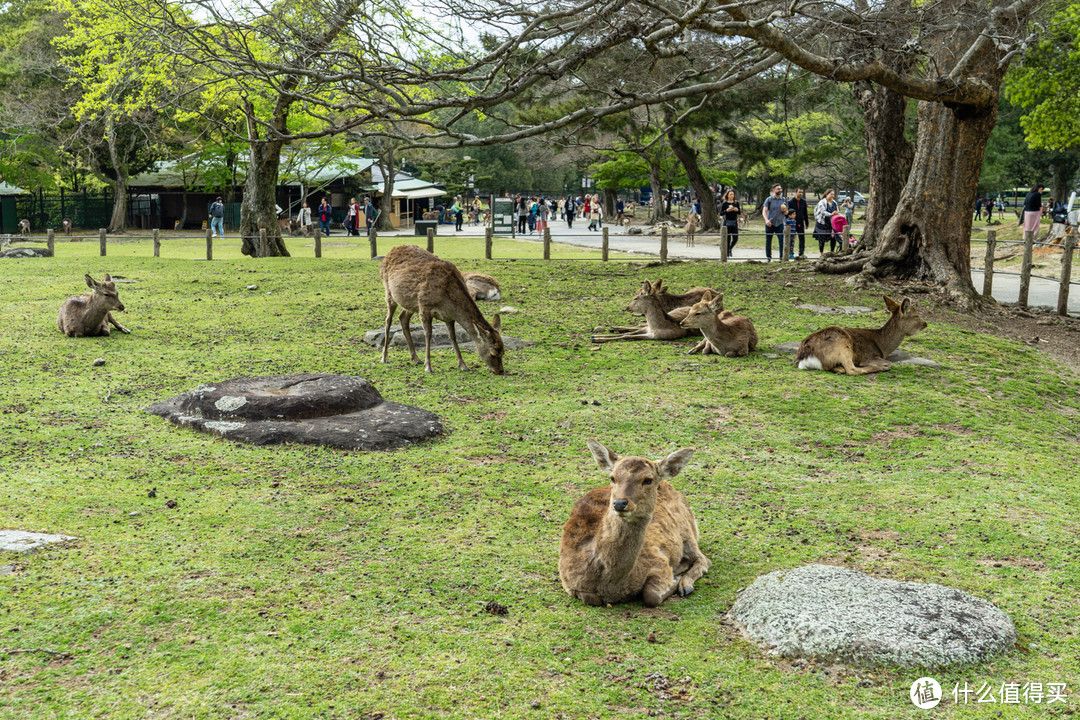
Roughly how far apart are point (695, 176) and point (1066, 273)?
60.4 ft

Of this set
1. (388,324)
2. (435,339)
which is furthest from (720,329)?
(388,324)

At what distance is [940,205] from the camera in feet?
50.4

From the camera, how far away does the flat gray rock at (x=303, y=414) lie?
772cm

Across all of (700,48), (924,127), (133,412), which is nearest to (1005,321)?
(924,127)

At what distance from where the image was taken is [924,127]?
15523mm

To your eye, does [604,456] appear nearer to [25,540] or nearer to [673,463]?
[673,463]

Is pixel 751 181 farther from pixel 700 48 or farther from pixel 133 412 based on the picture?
pixel 133 412

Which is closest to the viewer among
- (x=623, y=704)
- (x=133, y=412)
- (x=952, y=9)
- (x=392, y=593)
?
(x=623, y=704)

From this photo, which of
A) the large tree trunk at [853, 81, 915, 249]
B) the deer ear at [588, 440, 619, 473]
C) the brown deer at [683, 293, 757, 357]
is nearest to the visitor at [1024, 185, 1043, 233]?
the large tree trunk at [853, 81, 915, 249]

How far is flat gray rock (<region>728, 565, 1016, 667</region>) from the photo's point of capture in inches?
165

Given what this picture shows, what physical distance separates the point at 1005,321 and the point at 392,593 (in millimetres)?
12539

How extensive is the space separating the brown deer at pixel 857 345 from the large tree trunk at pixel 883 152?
6895mm

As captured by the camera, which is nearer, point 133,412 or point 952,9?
point 133,412

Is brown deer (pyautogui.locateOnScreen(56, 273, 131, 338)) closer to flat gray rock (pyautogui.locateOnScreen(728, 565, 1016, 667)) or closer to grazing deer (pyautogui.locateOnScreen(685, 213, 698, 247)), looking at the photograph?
flat gray rock (pyautogui.locateOnScreen(728, 565, 1016, 667))
